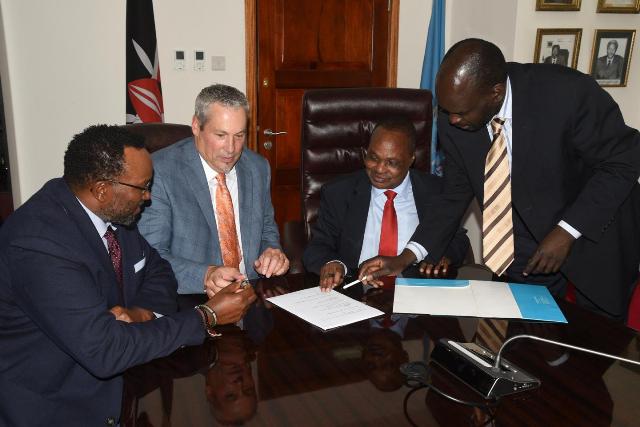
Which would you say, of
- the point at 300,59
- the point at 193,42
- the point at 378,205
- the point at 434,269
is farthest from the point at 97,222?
the point at 300,59

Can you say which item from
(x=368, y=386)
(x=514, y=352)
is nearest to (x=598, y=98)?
(x=514, y=352)

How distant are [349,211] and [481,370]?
50.5 inches

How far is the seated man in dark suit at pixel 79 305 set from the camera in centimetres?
133

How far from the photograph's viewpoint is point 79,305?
52.1 inches

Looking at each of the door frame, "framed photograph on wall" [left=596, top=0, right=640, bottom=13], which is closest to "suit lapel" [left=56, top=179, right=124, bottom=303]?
the door frame

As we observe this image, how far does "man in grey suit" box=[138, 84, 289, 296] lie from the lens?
6.88 ft

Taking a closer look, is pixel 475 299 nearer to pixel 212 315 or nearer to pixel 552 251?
pixel 552 251

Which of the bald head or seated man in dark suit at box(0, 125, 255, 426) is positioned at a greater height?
the bald head

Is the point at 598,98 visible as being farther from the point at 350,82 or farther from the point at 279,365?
the point at 350,82

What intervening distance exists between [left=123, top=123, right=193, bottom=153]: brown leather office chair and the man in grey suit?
16cm

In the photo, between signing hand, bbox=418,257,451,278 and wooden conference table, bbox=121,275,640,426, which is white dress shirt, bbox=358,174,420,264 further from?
wooden conference table, bbox=121,275,640,426

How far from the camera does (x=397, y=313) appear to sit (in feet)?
5.39

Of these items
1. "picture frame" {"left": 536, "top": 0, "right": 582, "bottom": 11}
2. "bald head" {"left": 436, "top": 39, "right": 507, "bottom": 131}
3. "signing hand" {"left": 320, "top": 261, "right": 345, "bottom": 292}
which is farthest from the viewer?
"picture frame" {"left": 536, "top": 0, "right": 582, "bottom": 11}

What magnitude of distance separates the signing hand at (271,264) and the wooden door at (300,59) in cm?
255
